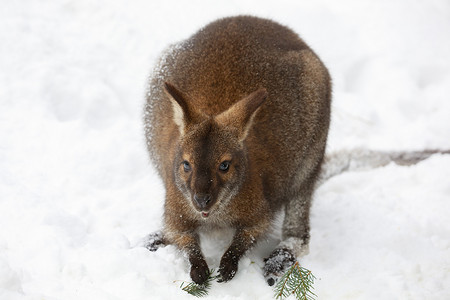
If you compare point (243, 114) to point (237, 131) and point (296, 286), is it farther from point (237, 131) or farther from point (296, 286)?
point (296, 286)

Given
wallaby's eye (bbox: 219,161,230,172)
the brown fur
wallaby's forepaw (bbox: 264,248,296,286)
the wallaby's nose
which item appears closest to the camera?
the wallaby's nose

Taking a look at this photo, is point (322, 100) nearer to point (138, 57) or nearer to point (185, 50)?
point (185, 50)

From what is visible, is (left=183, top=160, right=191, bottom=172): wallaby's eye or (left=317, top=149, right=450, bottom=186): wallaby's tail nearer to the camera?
(left=183, top=160, right=191, bottom=172): wallaby's eye

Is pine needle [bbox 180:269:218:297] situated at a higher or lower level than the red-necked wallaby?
lower

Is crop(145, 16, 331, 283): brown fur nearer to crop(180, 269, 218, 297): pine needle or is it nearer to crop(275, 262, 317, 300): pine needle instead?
crop(180, 269, 218, 297): pine needle

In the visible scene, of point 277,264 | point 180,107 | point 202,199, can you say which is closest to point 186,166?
point 202,199

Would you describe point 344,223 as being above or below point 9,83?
below

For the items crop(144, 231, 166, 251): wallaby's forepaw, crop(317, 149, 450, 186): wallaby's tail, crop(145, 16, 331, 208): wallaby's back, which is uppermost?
crop(145, 16, 331, 208): wallaby's back

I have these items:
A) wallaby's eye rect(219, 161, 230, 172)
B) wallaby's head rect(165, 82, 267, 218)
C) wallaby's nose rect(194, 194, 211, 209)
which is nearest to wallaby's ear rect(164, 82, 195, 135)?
wallaby's head rect(165, 82, 267, 218)

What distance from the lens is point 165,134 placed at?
5.55 m

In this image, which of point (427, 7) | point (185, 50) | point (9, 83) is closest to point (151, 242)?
point (185, 50)

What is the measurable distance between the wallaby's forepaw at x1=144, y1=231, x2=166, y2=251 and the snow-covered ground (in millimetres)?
164

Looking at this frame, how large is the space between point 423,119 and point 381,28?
84.3 inches

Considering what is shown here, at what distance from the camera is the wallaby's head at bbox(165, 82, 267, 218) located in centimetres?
430
